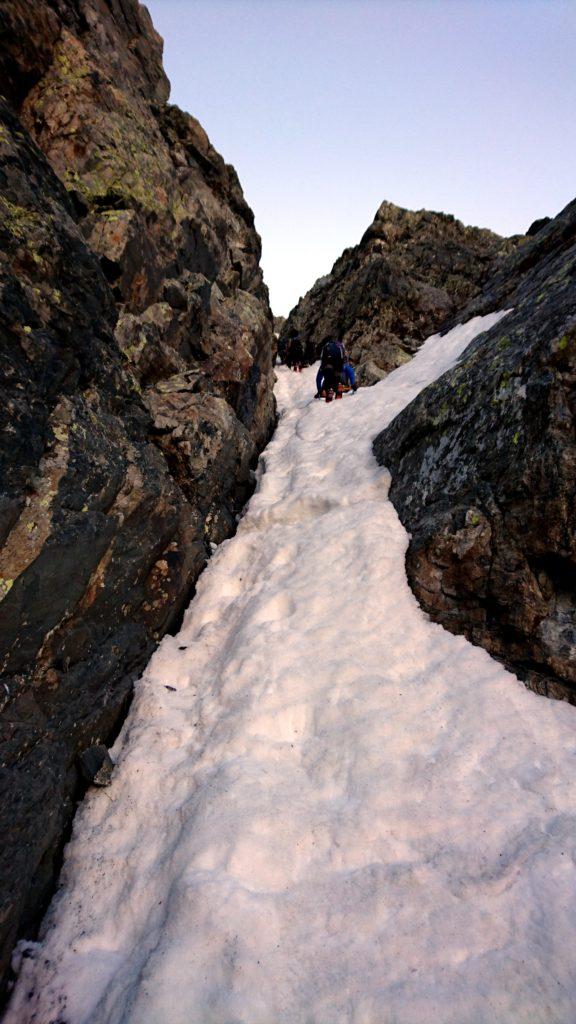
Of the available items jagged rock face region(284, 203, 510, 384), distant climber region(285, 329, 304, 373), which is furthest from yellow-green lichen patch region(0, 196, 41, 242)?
distant climber region(285, 329, 304, 373)

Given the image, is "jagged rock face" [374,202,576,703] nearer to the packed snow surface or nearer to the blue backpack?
the packed snow surface

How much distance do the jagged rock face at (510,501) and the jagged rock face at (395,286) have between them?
13.2 metres

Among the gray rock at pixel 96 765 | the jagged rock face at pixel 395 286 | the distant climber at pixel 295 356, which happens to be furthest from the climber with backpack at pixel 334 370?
the gray rock at pixel 96 765

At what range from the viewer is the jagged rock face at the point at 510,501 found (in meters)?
5.95

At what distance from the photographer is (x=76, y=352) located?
246 inches

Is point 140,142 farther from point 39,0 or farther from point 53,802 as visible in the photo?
point 53,802

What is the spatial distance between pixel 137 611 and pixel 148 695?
52.0 inches

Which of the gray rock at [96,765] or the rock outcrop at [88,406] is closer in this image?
the rock outcrop at [88,406]

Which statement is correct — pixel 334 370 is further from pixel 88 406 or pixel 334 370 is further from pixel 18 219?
pixel 18 219

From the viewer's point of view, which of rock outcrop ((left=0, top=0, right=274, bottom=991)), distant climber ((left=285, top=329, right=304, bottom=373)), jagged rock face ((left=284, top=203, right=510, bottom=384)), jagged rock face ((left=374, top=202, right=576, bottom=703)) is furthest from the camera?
distant climber ((left=285, top=329, right=304, bottom=373))

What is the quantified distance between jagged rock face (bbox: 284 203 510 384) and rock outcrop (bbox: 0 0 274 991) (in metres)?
12.3

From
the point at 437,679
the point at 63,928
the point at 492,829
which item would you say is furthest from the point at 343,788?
the point at 63,928

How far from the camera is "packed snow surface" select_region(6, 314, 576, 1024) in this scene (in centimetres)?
335

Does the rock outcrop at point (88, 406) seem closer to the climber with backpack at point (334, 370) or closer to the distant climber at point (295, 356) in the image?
the climber with backpack at point (334, 370)
